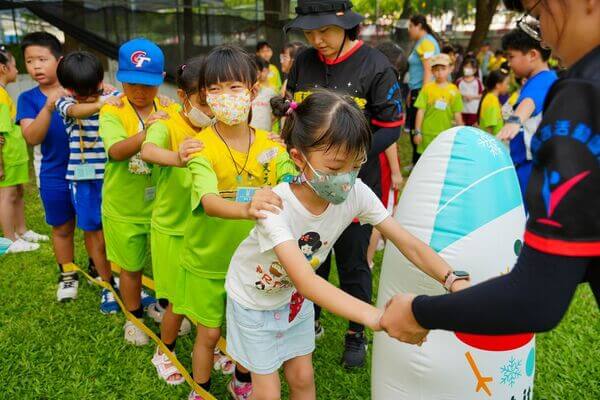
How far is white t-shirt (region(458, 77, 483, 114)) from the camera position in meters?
8.52

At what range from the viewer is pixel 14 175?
486cm

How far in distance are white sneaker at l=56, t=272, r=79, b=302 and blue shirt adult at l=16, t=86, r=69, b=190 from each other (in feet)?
2.22

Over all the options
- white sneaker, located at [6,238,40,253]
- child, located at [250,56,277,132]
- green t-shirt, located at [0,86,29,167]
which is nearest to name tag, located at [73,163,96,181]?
green t-shirt, located at [0,86,29,167]

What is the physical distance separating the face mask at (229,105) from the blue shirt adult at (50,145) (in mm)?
1902

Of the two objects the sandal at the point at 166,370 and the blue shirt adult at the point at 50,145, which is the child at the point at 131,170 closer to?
the sandal at the point at 166,370

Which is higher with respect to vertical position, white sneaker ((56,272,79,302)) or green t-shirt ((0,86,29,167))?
green t-shirt ((0,86,29,167))

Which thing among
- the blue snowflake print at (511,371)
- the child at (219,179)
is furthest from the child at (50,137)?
the blue snowflake print at (511,371)

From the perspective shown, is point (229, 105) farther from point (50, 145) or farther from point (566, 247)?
point (50, 145)

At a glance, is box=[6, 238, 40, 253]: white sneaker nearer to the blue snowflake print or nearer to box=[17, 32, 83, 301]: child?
box=[17, 32, 83, 301]: child

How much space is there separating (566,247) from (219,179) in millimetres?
1523

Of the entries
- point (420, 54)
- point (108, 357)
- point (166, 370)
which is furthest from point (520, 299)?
point (420, 54)

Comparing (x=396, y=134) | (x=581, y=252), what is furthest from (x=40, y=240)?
(x=581, y=252)

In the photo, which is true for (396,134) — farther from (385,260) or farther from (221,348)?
(221,348)

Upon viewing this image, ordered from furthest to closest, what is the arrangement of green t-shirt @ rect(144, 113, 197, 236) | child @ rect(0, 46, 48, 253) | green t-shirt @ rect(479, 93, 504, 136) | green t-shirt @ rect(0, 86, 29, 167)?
green t-shirt @ rect(479, 93, 504, 136)
child @ rect(0, 46, 48, 253)
green t-shirt @ rect(0, 86, 29, 167)
green t-shirt @ rect(144, 113, 197, 236)
